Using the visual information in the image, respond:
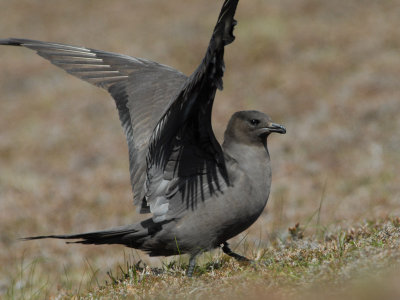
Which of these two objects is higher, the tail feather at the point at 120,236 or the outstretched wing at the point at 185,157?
the outstretched wing at the point at 185,157

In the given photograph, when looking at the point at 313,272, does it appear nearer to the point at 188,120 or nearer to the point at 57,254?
the point at 188,120

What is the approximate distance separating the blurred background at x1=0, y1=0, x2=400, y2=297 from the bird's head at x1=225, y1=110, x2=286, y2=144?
119 centimetres

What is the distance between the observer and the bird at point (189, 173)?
504 cm

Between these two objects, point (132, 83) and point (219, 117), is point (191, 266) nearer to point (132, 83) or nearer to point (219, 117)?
point (132, 83)

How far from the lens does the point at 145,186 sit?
5484 millimetres

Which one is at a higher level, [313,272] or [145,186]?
[145,186]

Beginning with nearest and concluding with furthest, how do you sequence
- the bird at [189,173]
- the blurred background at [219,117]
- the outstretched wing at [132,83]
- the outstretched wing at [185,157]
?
the outstretched wing at [185,157] < the bird at [189,173] < the outstretched wing at [132,83] < the blurred background at [219,117]

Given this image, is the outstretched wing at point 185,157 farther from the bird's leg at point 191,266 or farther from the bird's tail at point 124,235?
the bird's leg at point 191,266

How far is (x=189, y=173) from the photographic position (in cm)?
543

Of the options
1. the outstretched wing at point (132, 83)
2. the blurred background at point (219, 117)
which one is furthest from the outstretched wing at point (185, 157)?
the blurred background at point (219, 117)

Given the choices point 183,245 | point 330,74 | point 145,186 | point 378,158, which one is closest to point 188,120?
point 145,186

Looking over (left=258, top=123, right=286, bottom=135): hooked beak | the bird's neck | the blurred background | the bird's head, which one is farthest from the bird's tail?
(left=258, top=123, right=286, bottom=135): hooked beak

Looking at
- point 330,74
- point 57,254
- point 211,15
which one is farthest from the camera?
point 211,15

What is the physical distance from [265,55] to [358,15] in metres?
3.82
